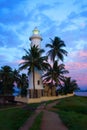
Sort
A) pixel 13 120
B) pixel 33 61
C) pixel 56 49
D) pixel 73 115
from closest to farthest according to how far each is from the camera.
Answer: pixel 13 120 → pixel 73 115 → pixel 33 61 → pixel 56 49

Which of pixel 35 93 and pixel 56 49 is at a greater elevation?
pixel 56 49

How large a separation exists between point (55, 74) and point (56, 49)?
6.81m

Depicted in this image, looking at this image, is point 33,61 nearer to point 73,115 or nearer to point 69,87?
point 69,87

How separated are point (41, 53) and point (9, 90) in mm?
19769

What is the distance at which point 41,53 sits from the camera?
57.1m

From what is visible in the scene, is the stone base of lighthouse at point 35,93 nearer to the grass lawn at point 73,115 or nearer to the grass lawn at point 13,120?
the grass lawn at point 73,115

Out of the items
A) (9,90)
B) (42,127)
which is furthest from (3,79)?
(42,127)

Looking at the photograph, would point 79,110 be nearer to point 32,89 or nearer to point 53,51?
point 32,89

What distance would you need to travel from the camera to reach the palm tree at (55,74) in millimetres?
57625

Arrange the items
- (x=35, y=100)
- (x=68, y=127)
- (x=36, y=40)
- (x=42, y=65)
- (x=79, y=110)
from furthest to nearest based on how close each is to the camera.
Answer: (x=36, y=40) → (x=42, y=65) → (x=35, y=100) → (x=79, y=110) → (x=68, y=127)

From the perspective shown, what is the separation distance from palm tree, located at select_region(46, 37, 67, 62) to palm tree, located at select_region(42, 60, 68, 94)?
8.28 ft

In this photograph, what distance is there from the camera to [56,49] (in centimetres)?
6178

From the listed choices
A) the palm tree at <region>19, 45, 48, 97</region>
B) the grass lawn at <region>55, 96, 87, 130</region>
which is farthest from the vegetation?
the grass lawn at <region>55, 96, 87, 130</region>

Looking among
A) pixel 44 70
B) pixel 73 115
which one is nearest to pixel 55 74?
pixel 44 70
